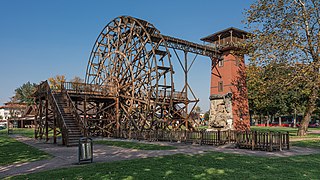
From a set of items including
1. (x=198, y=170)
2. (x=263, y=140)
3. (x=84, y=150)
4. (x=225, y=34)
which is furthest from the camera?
(x=225, y=34)

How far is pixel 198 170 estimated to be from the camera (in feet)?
27.7

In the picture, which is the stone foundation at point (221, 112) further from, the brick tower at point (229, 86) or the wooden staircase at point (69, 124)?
the wooden staircase at point (69, 124)

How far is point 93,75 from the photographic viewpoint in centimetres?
3478

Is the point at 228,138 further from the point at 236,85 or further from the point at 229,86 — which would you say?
the point at 236,85

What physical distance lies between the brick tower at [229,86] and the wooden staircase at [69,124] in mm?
16591

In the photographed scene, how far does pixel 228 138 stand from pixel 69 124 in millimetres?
10270

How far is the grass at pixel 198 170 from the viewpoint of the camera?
7723 millimetres

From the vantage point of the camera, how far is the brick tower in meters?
29.7

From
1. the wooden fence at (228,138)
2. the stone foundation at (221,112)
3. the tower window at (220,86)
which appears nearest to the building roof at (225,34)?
the tower window at (220,86)

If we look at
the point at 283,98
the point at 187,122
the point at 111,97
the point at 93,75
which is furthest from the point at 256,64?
the point at 283,98

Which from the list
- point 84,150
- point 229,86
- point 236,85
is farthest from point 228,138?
point 236,85

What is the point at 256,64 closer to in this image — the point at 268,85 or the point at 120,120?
the point at 268,85

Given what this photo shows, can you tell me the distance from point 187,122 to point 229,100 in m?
5.86

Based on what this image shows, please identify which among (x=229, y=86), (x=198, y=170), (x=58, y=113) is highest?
(x=229, y=86)
